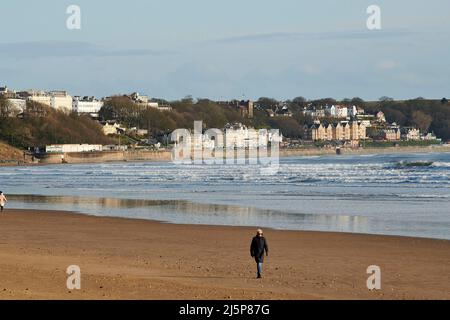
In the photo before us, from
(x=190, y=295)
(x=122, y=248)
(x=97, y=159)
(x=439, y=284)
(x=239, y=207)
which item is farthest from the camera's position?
(x=97, y=159)

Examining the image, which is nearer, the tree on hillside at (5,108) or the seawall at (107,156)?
the seawall at (107,156)

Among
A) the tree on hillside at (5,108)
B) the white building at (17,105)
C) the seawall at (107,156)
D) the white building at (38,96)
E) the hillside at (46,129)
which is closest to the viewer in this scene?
the seawall at (107,156)

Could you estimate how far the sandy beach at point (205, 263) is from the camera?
15.4m

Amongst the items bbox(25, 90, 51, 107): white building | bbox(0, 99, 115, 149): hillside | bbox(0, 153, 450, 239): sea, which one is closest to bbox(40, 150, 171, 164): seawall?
bbox(0, 99, 115, 149): hillside

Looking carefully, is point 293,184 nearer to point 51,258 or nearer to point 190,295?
point 51,258

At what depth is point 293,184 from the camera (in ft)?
169

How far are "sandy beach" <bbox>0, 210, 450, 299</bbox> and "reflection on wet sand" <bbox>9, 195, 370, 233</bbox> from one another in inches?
69.9

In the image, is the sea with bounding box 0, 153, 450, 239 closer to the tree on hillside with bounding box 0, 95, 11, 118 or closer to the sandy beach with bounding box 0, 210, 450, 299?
the sandy beach with bounding box 0, 210, 450, 299

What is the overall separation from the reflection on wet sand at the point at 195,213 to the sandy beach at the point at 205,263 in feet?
5.82

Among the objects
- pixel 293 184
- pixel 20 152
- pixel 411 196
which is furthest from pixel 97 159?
pixel 411 196

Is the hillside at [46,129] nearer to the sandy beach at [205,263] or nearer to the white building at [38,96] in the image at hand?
the white building at [38,96]

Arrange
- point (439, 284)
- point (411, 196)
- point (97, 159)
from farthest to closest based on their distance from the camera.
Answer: point (97, 159)
point (411, 196)
point (439, 284)

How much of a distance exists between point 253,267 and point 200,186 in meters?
32.3

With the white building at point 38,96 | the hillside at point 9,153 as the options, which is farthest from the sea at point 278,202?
the white building at point 38,96
